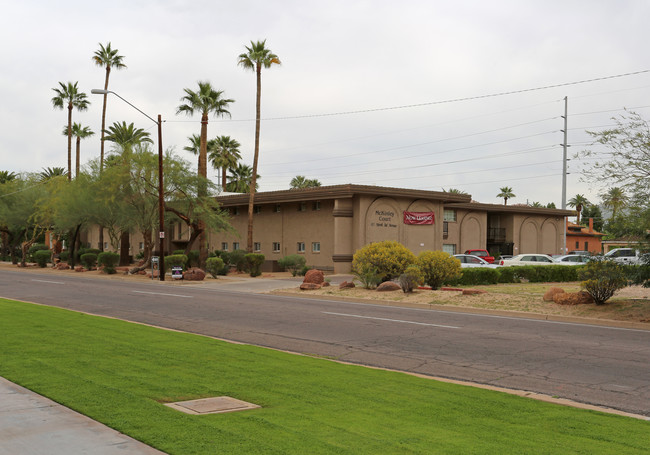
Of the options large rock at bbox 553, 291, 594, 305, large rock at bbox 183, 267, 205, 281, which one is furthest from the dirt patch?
large rock at bbox 183, 267, 205, 281

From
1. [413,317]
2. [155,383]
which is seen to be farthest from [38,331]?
[413,317]

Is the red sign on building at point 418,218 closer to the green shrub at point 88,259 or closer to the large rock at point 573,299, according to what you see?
the green shrub at point 88,259

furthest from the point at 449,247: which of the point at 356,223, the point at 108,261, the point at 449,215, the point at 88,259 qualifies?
the point at 88,259

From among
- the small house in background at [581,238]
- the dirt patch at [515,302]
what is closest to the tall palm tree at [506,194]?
the small house in background at [581,238]

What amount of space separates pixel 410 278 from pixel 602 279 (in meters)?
7.10

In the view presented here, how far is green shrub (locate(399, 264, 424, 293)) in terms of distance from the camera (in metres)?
23.5

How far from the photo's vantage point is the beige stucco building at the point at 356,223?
143 ft

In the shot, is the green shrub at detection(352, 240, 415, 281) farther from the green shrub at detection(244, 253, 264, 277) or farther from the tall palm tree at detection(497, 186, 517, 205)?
the tall palm tree at detection(497, 186, 517, 205)

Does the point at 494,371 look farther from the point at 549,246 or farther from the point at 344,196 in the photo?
the point at 549,246

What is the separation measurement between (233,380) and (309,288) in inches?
797

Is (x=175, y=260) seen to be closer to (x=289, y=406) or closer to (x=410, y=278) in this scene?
(x=410, y=278)

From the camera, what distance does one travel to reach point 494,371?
1001 cm

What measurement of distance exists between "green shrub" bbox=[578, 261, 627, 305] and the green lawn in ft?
37.8

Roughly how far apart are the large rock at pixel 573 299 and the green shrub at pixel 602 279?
246 mm
